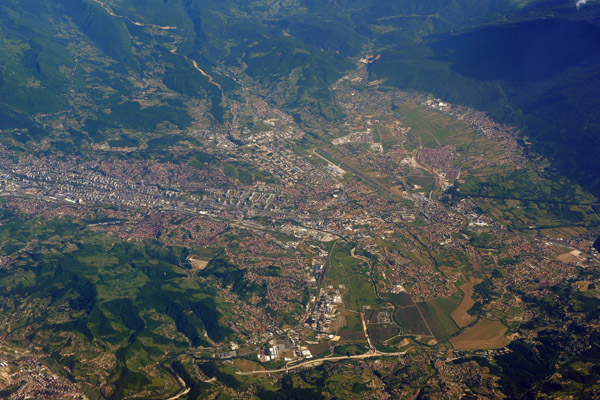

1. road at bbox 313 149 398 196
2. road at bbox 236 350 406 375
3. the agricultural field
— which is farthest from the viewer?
road at bbox 313 149 398 196

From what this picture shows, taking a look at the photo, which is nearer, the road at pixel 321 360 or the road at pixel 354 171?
the road at pixel 321 360

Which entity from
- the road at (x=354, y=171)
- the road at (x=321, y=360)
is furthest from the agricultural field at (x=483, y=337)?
the road at (x=354, y=171)

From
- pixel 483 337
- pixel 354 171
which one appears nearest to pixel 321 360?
pixel 483 337

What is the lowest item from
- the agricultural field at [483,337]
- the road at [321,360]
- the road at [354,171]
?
the road at [321,360]

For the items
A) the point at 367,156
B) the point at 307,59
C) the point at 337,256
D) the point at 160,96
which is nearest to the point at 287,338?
the point at 337,256

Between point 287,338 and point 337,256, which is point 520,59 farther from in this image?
point 287,338

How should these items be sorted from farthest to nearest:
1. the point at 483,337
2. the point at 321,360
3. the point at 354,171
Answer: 1. the point at 354,171
2. the point at 483,337
3. the point at 321,360

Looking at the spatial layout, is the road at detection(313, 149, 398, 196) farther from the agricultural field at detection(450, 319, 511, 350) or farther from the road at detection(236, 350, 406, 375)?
the road at detection(236, 350, 406, 375)

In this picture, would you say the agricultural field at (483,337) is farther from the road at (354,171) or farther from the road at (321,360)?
the road at (354,171)

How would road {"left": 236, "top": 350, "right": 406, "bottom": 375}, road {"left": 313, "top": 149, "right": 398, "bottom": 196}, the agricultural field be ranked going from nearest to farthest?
1. road {"left": 236, "top": 350, "right": 406, "bottom": 375}
2. the agricultural field
3. road {"left": 313, "top": 149, "right": 398, "bottom": 196}

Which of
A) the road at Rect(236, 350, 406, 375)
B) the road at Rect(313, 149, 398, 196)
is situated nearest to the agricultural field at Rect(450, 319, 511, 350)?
the road at Rect(236, 350, 406, 375)

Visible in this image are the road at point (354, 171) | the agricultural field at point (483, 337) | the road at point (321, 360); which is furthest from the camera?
the road at point (354, 171)

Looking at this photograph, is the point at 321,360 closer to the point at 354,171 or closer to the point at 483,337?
the point at 483,337

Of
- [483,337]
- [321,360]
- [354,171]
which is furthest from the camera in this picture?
[354,171]
